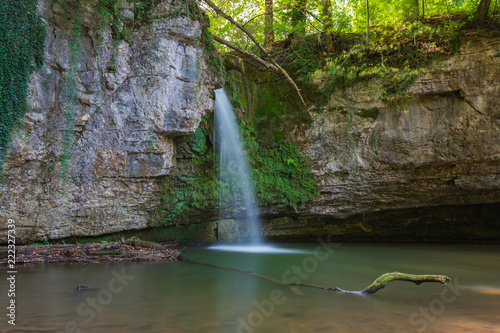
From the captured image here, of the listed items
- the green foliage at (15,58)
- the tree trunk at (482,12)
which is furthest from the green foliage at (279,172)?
the tree trunk at (482,12)

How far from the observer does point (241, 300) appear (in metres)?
3.60

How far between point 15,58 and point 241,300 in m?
5.94

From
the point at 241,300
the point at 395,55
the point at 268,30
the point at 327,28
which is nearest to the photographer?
the point at 241,300

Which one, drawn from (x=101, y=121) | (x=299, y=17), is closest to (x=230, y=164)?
(x=101, y=121)

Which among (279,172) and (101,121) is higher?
(101,121)

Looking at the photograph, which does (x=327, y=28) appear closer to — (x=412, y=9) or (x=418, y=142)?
(x=412, y=9)

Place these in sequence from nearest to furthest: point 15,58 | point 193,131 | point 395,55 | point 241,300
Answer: point 241,300 → point 15,58 → point 193,131 → point 395,55

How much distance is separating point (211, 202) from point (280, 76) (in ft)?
14.1

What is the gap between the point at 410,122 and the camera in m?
8.66

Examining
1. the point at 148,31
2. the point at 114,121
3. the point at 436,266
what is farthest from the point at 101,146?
the point at 436,266

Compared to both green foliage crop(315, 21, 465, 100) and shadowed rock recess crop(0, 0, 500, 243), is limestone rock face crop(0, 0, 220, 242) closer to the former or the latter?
shadowed rock recess crop(0, 0, 500, 243)

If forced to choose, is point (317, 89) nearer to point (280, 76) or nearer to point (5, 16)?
point (280, 76)

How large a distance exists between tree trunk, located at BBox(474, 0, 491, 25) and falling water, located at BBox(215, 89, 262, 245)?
676cm

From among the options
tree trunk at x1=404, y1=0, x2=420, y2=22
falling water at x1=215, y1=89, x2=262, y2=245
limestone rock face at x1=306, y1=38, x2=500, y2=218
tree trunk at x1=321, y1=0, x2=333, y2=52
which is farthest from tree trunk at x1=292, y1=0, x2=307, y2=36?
falling water at x1=215, y1=89, x2=262, y2=245
